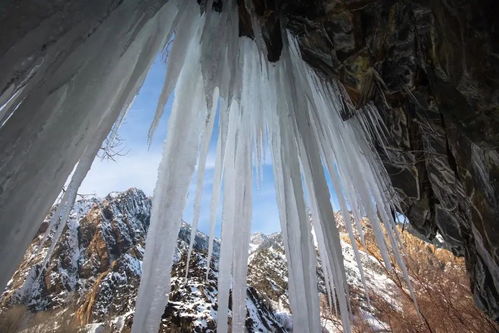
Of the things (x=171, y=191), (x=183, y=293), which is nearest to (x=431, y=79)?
(x=171, y=191)

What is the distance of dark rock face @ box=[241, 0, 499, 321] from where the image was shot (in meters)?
1.92

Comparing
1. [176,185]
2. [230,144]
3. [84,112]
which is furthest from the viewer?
[230,144]

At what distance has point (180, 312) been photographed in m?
6.11

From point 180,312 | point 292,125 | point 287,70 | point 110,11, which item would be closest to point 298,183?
point 292,125

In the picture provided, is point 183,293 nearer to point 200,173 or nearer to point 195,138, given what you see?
point 200,173

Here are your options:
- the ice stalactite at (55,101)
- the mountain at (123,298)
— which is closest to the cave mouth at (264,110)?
the ice stalactite at (55,101)

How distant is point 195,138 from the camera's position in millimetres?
1932

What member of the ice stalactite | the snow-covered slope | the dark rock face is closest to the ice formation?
the ice stalactite

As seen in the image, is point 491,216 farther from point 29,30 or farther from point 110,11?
point 29,30

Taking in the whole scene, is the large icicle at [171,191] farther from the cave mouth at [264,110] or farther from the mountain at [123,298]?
the mountain at [123,298]

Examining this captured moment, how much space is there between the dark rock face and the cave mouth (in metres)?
0.01

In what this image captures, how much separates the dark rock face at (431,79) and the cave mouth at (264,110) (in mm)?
12

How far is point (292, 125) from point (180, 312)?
5.32 m

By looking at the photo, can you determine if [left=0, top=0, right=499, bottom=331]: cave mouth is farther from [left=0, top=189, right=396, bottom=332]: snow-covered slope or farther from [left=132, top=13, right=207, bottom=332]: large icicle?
[left=0, top=189, right=396, bottom=332]: snow-covered slope
